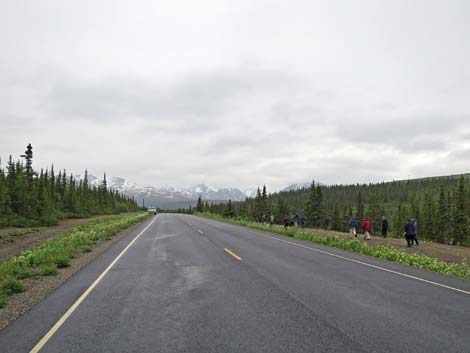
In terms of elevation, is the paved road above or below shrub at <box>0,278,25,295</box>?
above

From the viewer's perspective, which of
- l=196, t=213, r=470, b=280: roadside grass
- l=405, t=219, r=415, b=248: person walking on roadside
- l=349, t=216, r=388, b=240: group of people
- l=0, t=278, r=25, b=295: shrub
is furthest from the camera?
l=349, t=216, r=388, b=240: group of people

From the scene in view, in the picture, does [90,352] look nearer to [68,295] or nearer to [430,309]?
[68,295]

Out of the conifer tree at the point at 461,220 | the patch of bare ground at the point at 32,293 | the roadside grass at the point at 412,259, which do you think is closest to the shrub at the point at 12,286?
the patch of bare ground at the point at 32,293

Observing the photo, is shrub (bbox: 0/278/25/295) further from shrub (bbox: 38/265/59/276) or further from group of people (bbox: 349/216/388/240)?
group of people (bbox: 349/216/388/240)

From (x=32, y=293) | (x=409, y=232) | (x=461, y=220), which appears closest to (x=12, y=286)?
(x=32, y=293)

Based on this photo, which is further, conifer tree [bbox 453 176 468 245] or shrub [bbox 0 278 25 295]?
conifer tree [bbox 453 176 468 245]

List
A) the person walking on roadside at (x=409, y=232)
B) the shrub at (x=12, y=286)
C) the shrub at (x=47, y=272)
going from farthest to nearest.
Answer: the person walking on roadside at (x=409, y=232)
the shrub at (x=47, y=272)
the shrub at (x=12, y=286)

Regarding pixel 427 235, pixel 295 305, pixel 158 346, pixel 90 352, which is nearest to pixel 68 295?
pixel 90 352

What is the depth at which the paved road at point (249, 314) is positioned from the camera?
4215mm

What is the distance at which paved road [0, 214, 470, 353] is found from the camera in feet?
13.8

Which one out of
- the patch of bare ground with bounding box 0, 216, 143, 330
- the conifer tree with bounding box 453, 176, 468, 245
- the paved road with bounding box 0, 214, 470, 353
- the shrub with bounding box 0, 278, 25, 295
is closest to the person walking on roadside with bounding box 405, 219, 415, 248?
the paved road with bounding box 0, 214, 470, 353

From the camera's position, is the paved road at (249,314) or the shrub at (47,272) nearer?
the paved road at (249,314)

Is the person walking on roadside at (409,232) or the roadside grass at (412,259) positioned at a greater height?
the person walking on roadside at (409,232)

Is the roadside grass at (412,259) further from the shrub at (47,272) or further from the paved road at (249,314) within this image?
the shrub at (47,272)
